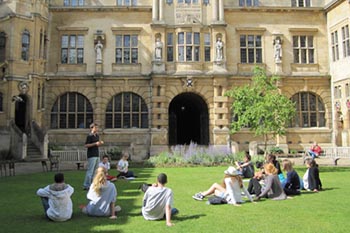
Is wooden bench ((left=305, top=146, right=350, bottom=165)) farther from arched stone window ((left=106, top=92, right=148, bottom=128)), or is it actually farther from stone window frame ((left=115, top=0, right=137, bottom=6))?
stone window frame ((left=115, top=0, right=137, bottom=6))

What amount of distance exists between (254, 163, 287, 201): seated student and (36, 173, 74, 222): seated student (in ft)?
19.2

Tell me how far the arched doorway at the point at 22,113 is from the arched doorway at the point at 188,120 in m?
12.5

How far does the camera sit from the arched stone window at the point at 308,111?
30344 millimetres

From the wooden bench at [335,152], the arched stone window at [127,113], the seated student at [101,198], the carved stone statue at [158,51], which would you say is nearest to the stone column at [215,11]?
the carved stone statue at [158,51]

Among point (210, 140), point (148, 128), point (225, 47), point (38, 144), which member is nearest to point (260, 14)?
point (225, 47)

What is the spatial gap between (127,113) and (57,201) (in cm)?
2207

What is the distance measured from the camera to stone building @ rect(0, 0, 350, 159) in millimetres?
29016

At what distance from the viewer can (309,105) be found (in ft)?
100

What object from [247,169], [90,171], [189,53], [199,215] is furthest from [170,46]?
[199,215]

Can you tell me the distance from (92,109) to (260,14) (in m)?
17.2

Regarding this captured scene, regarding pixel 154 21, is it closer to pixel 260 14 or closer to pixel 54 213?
pixel 260 14

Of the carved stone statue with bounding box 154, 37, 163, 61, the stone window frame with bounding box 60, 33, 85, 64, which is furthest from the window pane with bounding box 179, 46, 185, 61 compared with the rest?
the stone window frame with bounding box 60, 33, 85, 64

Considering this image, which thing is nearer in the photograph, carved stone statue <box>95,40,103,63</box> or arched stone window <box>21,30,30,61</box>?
arched stone window <box>21,30,30,61</box>

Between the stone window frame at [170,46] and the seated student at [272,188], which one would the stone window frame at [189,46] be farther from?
the seated student at [272,188]
